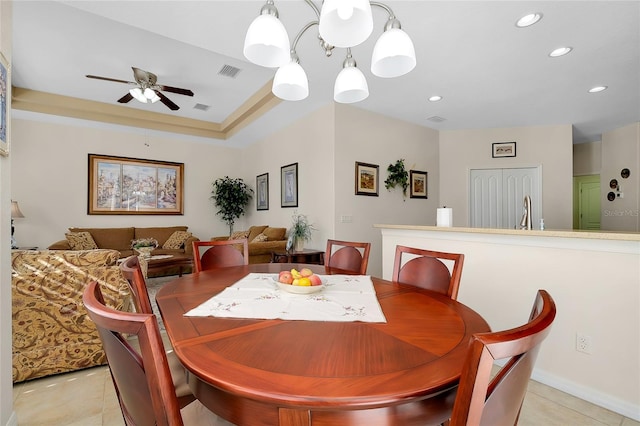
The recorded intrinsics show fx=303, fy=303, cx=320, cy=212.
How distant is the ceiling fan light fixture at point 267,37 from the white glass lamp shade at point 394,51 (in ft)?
1.34

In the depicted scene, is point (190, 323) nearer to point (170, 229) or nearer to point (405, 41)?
point (405, 41)

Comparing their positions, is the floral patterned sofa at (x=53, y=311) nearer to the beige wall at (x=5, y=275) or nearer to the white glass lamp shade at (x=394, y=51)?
the beige wall at (x=5, y=275)

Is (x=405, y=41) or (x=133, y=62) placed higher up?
(x=133, y=62)

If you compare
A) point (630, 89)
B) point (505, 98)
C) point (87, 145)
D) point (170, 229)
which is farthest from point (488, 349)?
point (87, 145)

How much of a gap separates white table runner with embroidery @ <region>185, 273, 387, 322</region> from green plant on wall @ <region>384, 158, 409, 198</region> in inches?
121

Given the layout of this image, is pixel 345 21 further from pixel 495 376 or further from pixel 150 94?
pixel 150 94

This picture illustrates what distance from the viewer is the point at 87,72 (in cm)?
370

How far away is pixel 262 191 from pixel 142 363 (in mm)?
5270

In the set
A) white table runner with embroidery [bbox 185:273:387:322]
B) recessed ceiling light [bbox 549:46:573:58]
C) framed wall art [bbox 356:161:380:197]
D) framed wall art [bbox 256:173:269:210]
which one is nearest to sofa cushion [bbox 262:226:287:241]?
framed wall art [bbox 256:173:269:210]

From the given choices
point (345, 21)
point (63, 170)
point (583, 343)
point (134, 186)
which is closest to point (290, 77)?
point (345, 21)

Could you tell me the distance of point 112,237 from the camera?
17.1 ft

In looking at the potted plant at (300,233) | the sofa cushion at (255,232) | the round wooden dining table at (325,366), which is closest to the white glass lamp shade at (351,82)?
the round wooden dining table at (325,366)

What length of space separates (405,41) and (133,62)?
136 inches

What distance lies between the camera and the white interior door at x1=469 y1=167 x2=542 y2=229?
16.2 ft
